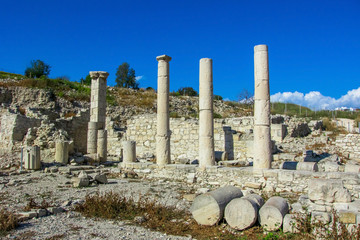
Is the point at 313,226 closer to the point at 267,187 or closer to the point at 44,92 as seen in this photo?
the point at 267,187

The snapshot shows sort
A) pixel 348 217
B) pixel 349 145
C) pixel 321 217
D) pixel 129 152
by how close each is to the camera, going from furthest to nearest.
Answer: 1. pixel 349 145
2. pixel 129 152
3. pixel 321 217
4. pixel 348 217

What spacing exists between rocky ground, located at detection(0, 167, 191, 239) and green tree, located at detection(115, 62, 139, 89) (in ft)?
138

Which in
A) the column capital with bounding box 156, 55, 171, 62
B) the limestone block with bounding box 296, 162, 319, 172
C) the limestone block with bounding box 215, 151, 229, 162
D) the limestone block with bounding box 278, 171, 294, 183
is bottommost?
the limestone block with bounding box 278, 171, 294, 183

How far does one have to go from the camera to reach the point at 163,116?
43.4 feet

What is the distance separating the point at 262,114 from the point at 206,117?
8.17 feet

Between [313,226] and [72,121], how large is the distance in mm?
17936

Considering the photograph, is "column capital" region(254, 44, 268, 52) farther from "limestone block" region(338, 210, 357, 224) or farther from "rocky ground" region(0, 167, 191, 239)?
"limestone block" region(338, 210, 357, 224)

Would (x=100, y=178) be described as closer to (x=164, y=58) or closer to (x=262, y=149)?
(x=262, y=149)

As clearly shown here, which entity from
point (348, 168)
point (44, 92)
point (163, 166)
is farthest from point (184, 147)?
point (44, 92)

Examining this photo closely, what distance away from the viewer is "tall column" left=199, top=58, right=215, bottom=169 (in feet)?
38.3

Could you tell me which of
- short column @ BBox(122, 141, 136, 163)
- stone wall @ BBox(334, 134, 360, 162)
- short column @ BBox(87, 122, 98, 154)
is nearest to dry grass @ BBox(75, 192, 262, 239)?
short column @ BBox(122, 141, 136, 163)

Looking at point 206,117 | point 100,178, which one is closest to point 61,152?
point 100,178

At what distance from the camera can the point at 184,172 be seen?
1184 cm

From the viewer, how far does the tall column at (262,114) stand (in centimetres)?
1004
